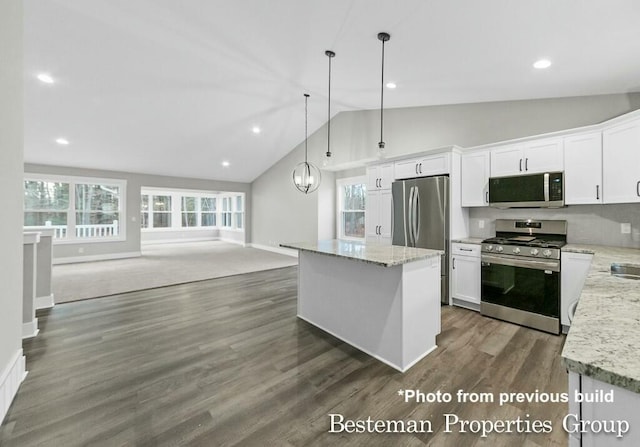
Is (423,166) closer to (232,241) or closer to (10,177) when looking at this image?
(10,177)

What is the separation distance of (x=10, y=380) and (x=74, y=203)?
690cm

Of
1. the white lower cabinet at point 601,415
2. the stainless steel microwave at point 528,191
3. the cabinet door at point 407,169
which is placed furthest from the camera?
the cabinet door at point 407,169

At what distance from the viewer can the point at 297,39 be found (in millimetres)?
3031

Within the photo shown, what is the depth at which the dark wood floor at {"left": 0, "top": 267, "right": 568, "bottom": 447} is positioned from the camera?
1.60 meters

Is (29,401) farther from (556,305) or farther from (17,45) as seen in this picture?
(556,305)

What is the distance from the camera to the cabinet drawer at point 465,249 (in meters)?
3.47

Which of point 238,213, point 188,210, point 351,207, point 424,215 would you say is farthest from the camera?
point 188,210

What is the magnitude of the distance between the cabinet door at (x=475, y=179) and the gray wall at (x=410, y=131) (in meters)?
0.43

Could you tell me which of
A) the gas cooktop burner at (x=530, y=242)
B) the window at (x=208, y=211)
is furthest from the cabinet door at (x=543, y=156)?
the window at (x=208, y=211)

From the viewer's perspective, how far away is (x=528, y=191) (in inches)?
129

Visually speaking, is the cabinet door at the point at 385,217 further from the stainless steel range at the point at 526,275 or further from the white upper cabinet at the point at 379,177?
the stainless steel range at the point at 526,275

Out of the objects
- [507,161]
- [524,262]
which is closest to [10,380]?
[524,262]

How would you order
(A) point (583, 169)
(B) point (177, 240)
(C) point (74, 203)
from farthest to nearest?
(B) point (177, 240) < (C) point (74, 203) < (A) point (583, 169)

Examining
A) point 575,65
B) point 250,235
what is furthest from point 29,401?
point 250,235
